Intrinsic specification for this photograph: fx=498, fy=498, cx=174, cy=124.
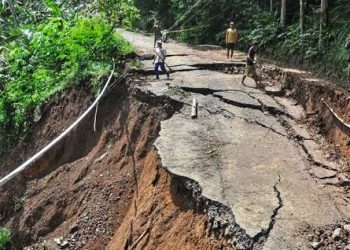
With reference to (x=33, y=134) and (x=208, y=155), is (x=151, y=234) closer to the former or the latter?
(x=208, y=155)

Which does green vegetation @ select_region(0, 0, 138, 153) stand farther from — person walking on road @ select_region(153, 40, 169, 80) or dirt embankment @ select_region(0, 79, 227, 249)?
person walking on road @ select_region(153, 40, 169, 80)

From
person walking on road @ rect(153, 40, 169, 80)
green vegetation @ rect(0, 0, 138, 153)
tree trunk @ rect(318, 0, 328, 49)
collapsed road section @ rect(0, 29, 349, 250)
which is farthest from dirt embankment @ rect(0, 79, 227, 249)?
tree trunk @ rect(318, 0, 328, 49)

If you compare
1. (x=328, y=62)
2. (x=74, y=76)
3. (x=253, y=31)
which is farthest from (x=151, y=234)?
(x=253, y=31)

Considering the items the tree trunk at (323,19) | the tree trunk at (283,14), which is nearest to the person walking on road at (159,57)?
the tree trunk at (323,19)

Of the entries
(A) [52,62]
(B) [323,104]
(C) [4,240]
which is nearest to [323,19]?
(B) [323,104]

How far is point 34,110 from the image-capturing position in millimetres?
13750

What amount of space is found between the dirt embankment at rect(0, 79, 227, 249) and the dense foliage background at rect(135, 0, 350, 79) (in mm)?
2968

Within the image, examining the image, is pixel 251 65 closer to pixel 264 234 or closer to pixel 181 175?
pixel 181 175

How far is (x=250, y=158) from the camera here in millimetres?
8117

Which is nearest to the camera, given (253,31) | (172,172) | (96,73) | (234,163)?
(172,172)

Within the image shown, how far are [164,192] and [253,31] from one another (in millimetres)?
11418

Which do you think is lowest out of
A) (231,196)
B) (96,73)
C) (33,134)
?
(33,134)

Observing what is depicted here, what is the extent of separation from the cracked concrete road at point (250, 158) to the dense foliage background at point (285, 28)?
2.06 metres

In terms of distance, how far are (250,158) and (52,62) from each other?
8.70 metres
